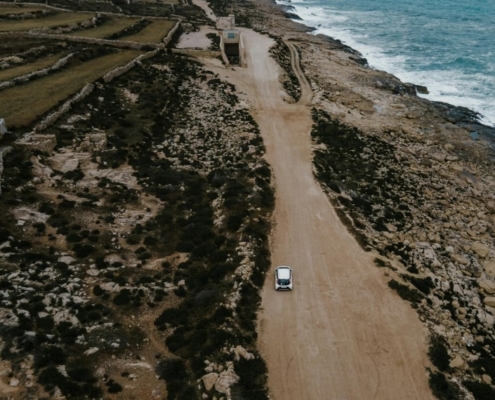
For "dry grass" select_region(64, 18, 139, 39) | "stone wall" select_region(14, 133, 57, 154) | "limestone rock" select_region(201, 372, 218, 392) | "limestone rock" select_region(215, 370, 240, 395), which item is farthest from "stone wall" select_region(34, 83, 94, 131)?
"limestone rock" select_region(215, 370, 240, 395)

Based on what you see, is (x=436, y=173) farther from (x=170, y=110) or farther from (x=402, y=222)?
(x=170, y=110)

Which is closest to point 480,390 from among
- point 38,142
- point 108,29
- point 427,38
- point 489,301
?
point 489,301

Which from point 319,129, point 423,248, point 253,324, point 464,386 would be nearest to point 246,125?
point 319,129

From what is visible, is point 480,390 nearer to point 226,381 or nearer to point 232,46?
point 226,381

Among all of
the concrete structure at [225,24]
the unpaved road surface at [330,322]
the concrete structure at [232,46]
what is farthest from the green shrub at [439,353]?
the concrete structure at [225,24]

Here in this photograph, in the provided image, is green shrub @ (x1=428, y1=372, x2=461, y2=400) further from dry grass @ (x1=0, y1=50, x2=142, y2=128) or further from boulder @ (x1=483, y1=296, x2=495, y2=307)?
dry grass @ (x1=0, y1=50, x2=142, y2=128)

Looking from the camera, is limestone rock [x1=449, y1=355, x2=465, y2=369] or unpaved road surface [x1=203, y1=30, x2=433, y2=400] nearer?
unpaved road surface [x1=203, y1=30, x2=433, y2=400]
